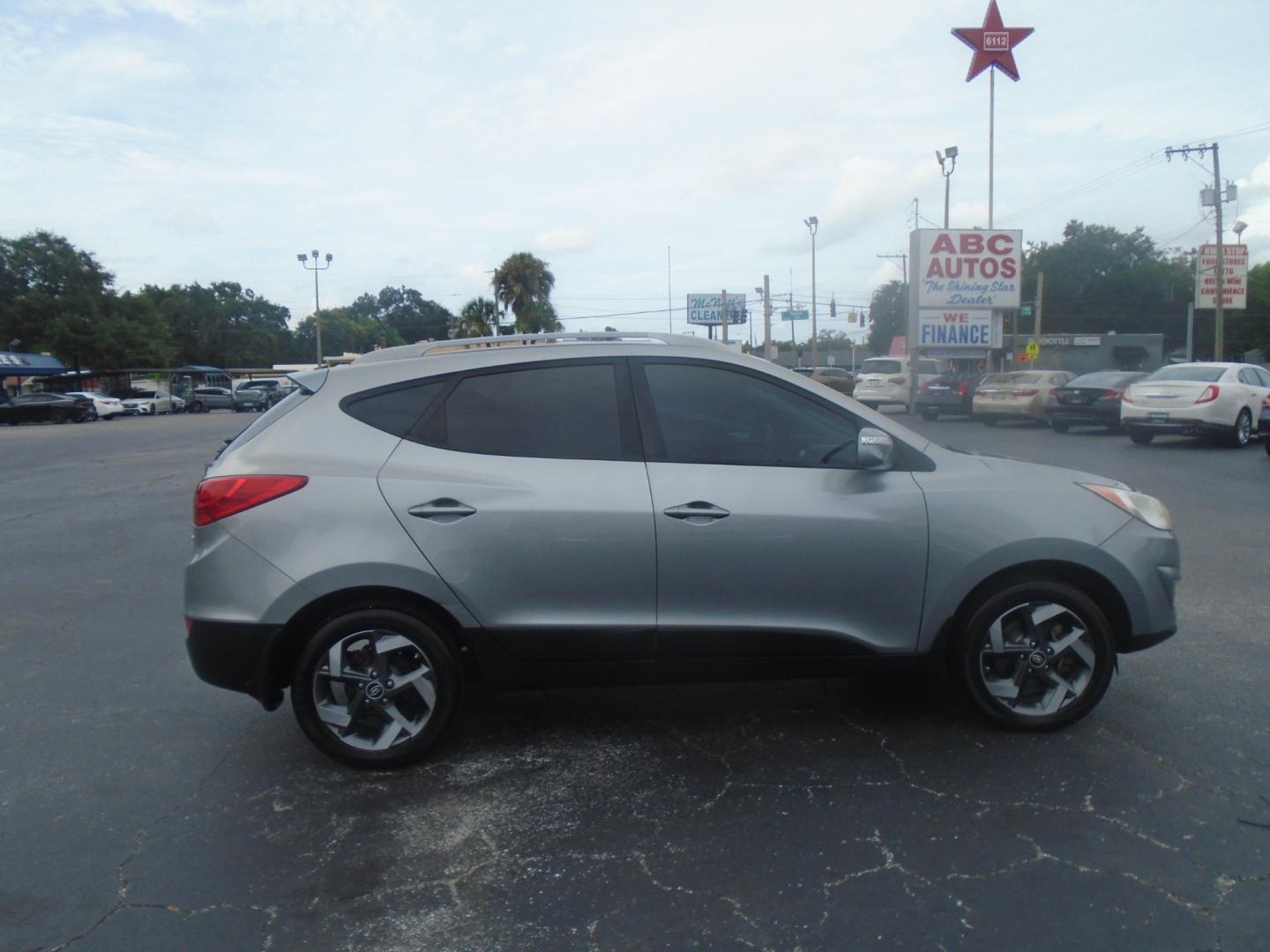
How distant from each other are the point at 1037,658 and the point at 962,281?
2881 centimetres

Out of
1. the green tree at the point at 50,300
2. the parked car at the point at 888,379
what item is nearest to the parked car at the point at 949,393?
the parked car at the point at 888,379

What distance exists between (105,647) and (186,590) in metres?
2.47

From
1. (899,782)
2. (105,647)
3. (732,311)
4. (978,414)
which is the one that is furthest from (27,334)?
(899,782)

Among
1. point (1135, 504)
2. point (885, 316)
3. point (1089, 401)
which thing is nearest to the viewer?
point (1135, 504)

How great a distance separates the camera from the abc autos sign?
3080 centimetres

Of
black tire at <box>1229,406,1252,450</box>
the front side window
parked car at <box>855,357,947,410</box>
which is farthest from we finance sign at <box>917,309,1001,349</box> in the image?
the front side window

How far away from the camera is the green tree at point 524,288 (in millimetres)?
55688

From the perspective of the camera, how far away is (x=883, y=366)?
33.2 m

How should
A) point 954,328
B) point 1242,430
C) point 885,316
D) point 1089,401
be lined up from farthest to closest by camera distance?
point 885,316
point 954,328
point 1089,401
point 1242,430

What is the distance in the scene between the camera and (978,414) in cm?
2662

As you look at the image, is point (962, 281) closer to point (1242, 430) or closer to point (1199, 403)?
point (1242, 430)

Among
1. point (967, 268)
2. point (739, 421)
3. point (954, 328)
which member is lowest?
point (739, 421)

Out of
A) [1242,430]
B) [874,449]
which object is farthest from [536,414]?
[1242,430]

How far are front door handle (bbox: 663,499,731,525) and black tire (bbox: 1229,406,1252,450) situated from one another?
55.5 feet
